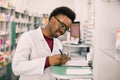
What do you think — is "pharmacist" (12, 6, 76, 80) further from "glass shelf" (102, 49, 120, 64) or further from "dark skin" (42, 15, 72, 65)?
"glass shelf" (102, 49, 120, 64)

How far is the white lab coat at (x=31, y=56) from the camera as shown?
201cm

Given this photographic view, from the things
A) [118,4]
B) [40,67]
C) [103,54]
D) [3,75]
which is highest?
[118,4]

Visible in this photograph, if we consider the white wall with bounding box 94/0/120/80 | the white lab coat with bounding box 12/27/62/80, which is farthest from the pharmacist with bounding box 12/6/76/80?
the white wall with bounding box 94/0/120/80

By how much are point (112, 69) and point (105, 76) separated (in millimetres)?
72

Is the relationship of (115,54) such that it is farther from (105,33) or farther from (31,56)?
(31,56)

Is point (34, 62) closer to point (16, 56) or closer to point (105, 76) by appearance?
point (16, 56)

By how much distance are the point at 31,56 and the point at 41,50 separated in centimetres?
12

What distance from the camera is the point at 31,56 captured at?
84.2 inches

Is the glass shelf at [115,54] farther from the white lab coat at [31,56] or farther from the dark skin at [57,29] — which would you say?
the white lab coat at [31,56]

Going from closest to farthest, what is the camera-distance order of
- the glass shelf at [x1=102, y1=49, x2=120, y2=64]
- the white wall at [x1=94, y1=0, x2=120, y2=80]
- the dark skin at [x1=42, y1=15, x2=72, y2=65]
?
the glass shelf at [x1=102, y1=49, x2=120, y2=64] < the white wall at [x1=94, y1=0, x2=120, y2=80] < the dark skin at [x1=42, y1=15, x2=72, y2=65]

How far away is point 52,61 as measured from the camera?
77.0 inches

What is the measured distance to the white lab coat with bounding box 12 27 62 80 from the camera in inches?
79.1

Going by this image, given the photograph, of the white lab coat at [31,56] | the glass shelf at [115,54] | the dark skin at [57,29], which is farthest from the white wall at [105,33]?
the white lab coat at [31,56]

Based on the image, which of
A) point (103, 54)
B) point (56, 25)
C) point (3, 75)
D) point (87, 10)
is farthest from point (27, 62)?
point (87, 10)
